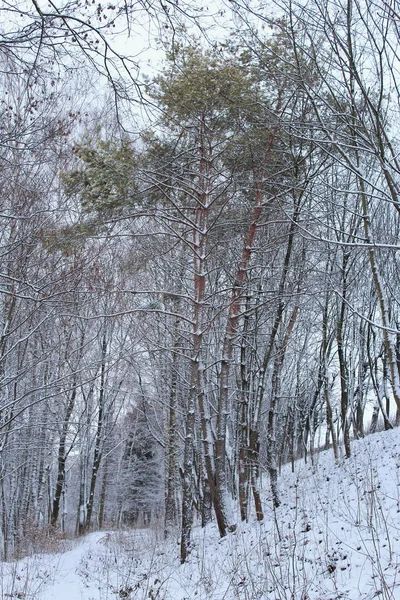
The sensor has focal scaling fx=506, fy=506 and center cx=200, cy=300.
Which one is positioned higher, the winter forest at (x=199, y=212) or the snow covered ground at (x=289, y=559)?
the winter forest at (x=199, y=212)

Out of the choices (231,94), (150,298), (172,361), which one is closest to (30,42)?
(231,94)

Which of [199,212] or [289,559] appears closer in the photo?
[289,559]

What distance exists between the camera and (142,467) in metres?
29.8

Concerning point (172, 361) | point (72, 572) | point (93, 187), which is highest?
point (93, 187)

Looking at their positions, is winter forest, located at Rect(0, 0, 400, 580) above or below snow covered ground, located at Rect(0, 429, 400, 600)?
above

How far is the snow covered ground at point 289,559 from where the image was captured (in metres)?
4.93

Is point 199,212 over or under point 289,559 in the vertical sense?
over

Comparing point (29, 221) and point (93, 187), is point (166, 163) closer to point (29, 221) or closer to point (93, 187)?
point (93, 187)

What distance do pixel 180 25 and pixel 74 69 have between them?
2.75ft

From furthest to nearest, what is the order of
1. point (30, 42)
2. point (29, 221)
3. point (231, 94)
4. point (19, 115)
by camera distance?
point (231, 94) < point (29, 221) < point (19, 115) < point (30, 42)

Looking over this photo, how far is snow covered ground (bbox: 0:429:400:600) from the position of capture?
4926 millimetres

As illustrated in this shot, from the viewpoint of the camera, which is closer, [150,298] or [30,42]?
[30,42]

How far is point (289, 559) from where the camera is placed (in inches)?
229

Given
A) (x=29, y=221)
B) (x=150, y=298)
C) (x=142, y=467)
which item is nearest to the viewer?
(x=29, y=221)
